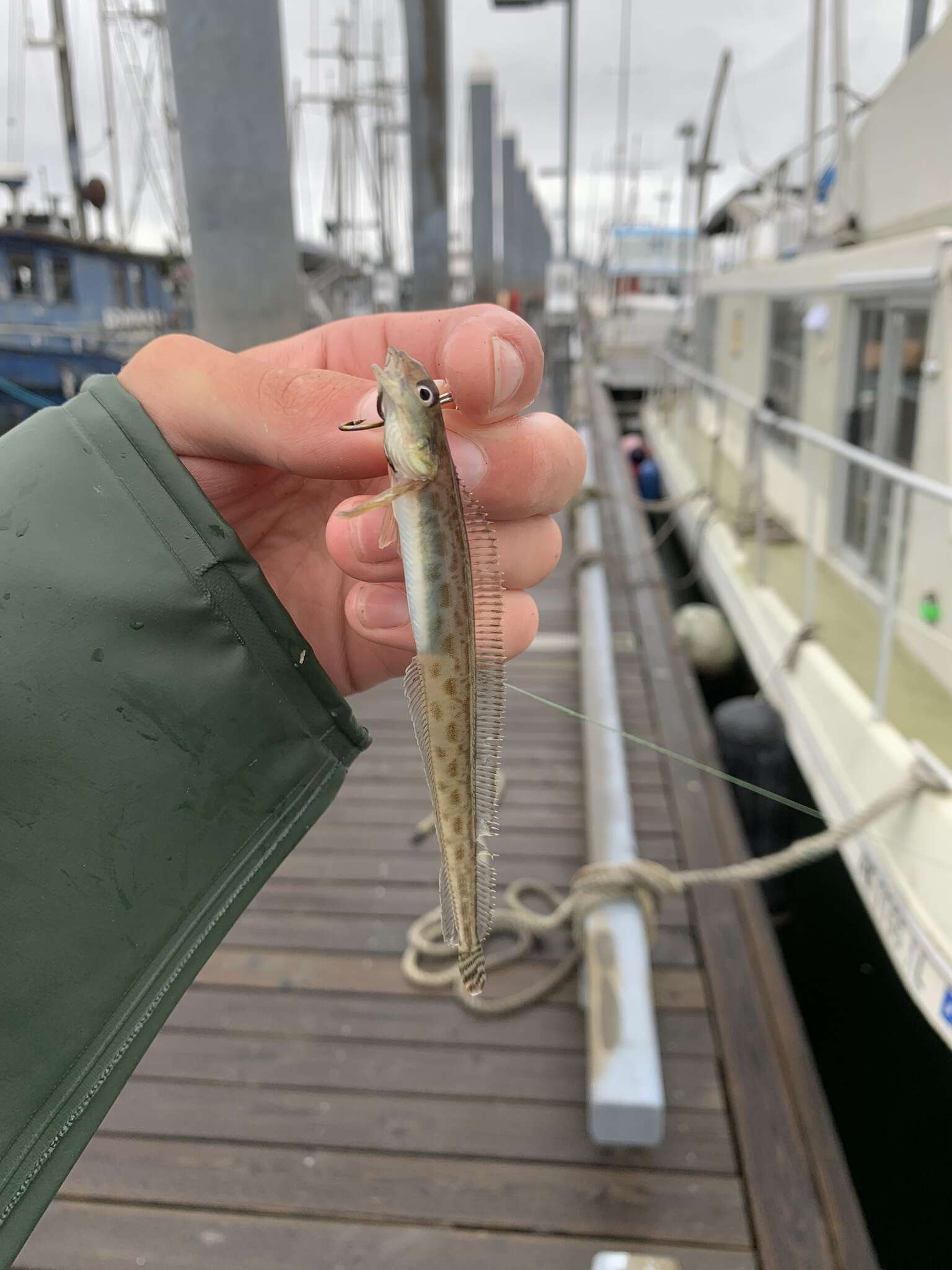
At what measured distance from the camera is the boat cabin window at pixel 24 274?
21.0 meters

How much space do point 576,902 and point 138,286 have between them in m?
24.1

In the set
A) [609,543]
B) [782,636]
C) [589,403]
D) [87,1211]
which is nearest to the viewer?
[87,1211]

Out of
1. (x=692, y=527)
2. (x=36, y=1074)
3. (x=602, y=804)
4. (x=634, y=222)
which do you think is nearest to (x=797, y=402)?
(x=692, y=527)

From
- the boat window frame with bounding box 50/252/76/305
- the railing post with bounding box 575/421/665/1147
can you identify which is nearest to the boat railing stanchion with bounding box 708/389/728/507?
the railing post with bounding box 575/421/665/1147

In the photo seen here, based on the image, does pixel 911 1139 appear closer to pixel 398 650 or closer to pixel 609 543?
pixel 398 650

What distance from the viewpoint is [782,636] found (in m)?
7.39

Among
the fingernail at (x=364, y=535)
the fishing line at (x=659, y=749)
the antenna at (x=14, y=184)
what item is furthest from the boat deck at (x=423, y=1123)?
the antenna at (x=14, y=184)

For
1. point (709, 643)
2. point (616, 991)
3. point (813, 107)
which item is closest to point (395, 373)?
point (616, 991)

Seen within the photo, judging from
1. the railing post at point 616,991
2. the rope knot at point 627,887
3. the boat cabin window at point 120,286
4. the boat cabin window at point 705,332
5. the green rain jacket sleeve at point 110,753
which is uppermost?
the boat cabin window at point 120,286

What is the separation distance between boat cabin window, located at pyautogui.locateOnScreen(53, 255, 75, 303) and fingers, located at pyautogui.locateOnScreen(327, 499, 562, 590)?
2345cm

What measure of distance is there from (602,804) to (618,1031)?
61.5 inches

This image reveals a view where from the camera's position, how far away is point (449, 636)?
1.38 meters

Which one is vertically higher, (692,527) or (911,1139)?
(692,527)

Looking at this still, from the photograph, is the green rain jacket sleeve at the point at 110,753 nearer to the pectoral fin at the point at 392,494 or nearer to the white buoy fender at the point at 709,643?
the pectoral fin at the point at 392,494
